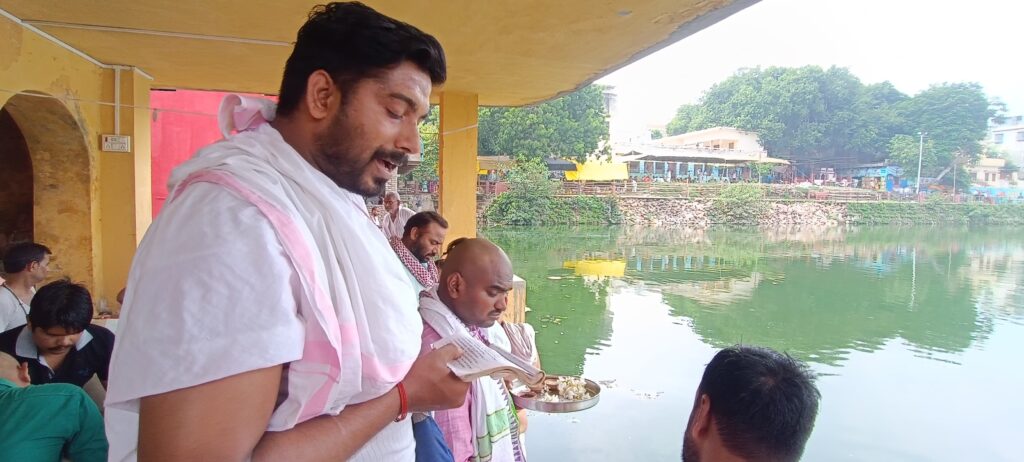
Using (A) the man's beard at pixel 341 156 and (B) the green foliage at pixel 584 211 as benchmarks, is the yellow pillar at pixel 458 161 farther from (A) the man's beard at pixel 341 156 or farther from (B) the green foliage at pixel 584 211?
(B) the green foliage at pixel 584 211

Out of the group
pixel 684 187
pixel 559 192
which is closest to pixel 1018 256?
pixel 684 187

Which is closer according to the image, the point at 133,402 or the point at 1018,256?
the point at 133,402

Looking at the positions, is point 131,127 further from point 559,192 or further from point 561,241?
point 559,192

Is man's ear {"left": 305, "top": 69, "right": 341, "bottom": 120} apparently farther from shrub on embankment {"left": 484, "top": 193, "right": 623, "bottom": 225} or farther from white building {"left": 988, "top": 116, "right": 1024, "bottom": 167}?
white building {"left": 988, "top": 116, "right": 1024, "bottom": 167}

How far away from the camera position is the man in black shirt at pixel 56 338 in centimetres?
225

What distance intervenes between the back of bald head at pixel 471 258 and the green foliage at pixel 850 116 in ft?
148

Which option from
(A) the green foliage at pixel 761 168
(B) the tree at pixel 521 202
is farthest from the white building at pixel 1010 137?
(B) the tree at pixel 521 202

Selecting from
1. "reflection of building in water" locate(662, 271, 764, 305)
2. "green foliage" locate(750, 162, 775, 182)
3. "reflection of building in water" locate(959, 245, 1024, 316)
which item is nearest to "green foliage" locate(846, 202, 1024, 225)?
"green foliage" locate(750, 162, 775, 182)

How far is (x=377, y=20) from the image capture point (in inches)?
34.8

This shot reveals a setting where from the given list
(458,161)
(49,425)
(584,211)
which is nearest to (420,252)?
(458,161)

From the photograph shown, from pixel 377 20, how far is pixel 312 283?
1.36 feet

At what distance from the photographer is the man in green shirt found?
1492mm

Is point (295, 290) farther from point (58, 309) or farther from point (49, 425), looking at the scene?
point (58, 309)

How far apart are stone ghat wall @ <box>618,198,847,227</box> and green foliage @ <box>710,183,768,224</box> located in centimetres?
23
